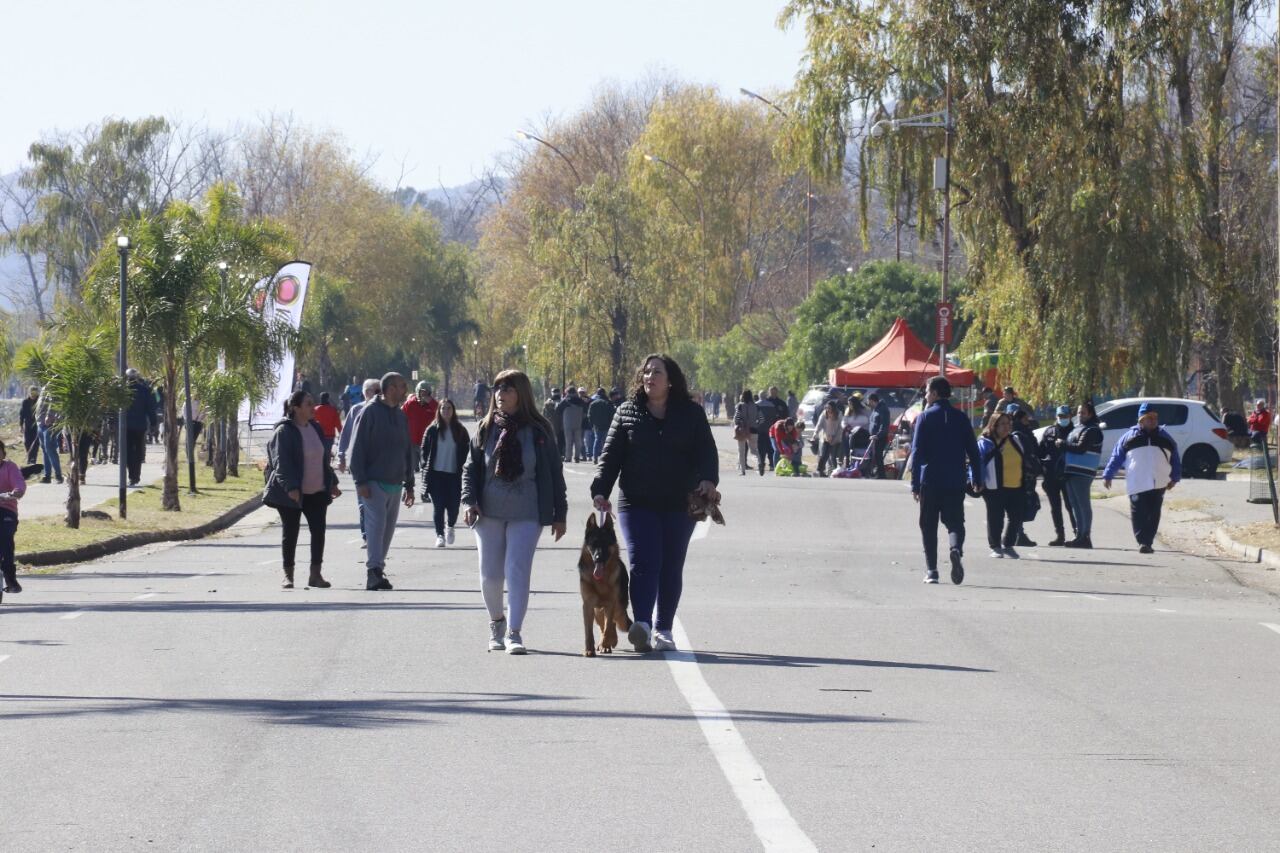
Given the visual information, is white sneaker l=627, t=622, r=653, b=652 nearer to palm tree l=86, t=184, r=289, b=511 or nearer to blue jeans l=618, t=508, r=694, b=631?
blue jeans l=618, t=508, r=694, b=631

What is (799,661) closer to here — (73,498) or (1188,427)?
(73,498)

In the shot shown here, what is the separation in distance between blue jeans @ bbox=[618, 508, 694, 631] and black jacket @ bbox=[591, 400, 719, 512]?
0.24 ft

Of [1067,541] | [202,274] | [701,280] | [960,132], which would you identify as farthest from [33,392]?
[701,280]

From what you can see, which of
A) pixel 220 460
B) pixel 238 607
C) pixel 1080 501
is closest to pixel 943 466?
pixel 1080 501

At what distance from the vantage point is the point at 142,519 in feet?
82.9

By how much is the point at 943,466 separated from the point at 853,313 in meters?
45.8

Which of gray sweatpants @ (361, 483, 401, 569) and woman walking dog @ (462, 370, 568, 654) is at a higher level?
woman walking dog @ (462, 370, 568, 654)

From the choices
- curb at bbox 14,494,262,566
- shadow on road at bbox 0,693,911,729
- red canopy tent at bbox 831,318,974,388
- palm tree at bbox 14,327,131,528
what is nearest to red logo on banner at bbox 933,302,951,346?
red canopy tent at bbox 831,318,974,388

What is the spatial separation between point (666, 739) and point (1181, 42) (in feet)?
104

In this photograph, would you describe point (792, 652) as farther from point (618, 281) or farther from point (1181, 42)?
point (618, 281)

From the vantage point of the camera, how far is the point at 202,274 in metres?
28.3

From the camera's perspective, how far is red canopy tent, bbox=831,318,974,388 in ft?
140

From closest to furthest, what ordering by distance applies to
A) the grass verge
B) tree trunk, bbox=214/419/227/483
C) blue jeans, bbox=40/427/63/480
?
the grass verge < blue jeans, bbox=40/427/63/480 < tree trunk, bbox=214/419/227/483

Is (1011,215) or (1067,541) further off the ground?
(1011,215)
